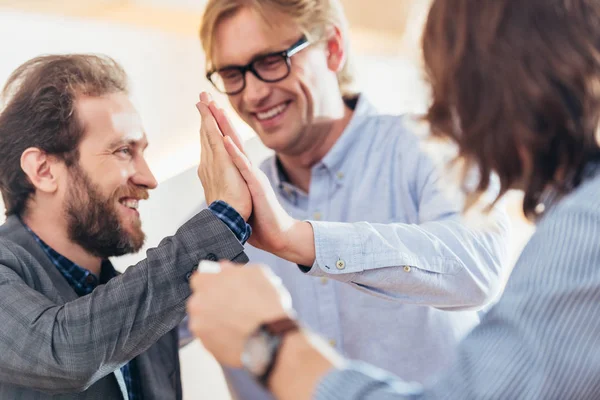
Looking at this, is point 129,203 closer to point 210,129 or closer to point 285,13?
point 210,129

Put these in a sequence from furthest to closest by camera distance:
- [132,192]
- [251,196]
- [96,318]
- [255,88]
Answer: [255,88], [132,192], [251,196], [96,318]

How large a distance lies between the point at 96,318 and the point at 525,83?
743 millimetres

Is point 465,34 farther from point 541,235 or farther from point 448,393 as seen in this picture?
point 448,393

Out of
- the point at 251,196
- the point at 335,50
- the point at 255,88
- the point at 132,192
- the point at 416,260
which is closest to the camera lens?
the point at 251,196

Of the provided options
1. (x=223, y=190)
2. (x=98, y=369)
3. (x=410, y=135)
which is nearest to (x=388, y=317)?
(x=410, y=135)

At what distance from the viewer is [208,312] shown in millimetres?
780

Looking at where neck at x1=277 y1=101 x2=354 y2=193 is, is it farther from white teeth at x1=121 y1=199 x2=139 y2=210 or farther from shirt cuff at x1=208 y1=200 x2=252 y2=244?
shirt cuff at x1=208 y1=200 x2=252 y2=244

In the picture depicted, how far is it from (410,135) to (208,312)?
1083 millimetres

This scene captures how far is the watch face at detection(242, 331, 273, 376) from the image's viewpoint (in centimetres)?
73

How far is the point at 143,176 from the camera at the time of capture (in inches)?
58.8

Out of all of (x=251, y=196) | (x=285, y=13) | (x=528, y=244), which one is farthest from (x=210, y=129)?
(x=528, y=244)

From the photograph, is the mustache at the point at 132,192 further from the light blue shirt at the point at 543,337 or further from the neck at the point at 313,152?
the light blue shirt at the point at 543,337

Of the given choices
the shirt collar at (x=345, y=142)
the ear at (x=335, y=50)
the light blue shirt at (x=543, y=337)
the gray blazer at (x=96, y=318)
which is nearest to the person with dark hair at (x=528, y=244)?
the light blue shirt at (x=543, y=337)

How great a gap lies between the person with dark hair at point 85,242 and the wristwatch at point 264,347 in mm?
417
